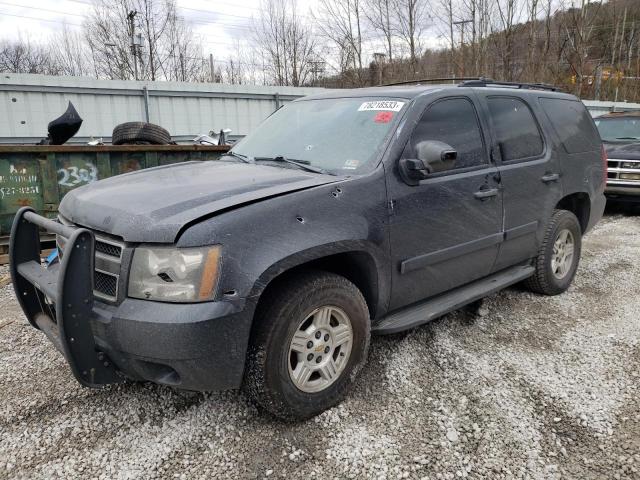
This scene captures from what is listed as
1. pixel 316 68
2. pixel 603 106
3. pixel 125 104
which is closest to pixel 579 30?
pixel 603 106

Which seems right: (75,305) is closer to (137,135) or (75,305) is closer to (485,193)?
(485,193)

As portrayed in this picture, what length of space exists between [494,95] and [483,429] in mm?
2524

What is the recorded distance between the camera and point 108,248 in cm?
244

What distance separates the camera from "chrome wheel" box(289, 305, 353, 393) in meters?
2.64

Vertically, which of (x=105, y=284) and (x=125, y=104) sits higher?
(x=125, y=104)

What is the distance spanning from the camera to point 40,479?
92.0 inches

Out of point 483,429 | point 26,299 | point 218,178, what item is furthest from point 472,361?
point 26,299

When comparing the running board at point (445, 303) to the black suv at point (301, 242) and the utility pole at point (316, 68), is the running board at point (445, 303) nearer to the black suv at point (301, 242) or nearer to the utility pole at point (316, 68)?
the black suv at point (301, 242)

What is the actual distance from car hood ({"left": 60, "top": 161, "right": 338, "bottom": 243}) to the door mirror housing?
0.49 meters

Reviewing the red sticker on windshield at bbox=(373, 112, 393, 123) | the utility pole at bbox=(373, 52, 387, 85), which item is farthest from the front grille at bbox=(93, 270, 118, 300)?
the utility pole at bbox=(373, 52, 387, 85)

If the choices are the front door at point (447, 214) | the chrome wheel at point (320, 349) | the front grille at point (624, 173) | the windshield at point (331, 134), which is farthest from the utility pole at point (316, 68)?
the chrome wheel at point (320, 349)

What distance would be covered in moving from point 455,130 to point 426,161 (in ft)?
2.08

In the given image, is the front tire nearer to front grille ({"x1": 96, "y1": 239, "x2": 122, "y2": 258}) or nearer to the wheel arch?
the wheel arch

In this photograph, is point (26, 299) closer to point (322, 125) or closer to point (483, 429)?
point (322, 125)
